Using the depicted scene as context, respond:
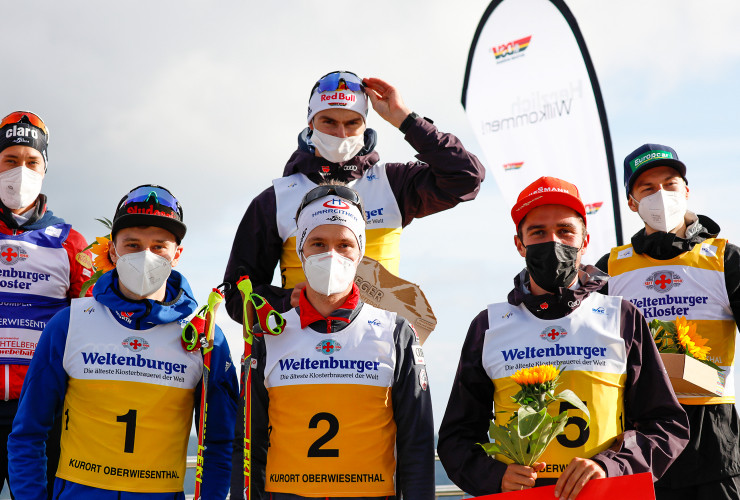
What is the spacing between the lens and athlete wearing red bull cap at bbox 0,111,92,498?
534 cm

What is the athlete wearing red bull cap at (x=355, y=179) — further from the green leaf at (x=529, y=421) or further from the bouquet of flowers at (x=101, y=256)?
the green leaf at (x=529, y=421)

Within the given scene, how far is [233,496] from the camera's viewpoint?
3818 millimetres

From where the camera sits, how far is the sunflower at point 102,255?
5121 millimetres

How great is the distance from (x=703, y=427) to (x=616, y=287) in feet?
3.66

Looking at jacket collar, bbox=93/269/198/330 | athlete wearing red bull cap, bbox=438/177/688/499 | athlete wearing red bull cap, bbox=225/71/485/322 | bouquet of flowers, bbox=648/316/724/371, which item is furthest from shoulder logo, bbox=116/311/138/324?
bouquet of flowers, bbox=648/316/724/371

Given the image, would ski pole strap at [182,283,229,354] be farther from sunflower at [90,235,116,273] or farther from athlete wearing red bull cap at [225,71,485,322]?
sunflower at [90,235,116,273]

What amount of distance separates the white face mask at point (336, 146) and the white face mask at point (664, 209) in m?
2.17

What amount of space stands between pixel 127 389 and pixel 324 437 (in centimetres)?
105

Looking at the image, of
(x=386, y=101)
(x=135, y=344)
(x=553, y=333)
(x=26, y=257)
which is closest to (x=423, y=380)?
(x=553, y=333)

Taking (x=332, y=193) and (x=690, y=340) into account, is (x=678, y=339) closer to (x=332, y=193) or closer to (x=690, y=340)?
(x=690, y=340)

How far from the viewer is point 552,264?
3889 mm

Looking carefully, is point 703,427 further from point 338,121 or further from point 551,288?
point 338,121

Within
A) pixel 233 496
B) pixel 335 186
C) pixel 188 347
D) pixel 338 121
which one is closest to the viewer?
pixel 233 496

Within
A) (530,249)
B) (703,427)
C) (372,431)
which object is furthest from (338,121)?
(703,427)
